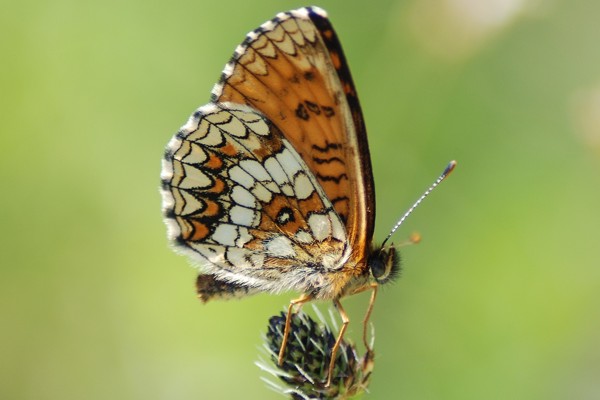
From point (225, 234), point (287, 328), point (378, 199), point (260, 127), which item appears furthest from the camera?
point (378, 199)

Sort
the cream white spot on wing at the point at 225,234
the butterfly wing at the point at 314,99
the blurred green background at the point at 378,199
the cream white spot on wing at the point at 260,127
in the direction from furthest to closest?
A: the blurred green background at the point at 378,199
the cream white spot on wing at the point at 225,234
the cream white spot on wing at the point at 260,127
the butterfly wing at the point at 314,99

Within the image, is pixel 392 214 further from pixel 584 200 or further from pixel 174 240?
pixel 174 240

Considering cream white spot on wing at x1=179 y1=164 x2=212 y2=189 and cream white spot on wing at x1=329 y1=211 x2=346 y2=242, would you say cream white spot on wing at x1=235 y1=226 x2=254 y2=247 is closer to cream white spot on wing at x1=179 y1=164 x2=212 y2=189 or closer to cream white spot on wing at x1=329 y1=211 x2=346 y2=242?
cream white spot on wing at x1=179 y1=164 x2=212 y2=189

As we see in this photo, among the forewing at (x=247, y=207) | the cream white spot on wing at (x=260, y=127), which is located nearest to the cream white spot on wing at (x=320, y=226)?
the forewing at (x=247, y=207)

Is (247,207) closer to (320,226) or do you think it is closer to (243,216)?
(243,216)

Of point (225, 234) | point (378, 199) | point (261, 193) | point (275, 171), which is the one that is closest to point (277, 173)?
point (275, 171)

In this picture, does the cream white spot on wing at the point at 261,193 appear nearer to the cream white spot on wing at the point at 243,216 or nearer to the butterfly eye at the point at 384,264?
the cream white spot on wing at the point at 243,216

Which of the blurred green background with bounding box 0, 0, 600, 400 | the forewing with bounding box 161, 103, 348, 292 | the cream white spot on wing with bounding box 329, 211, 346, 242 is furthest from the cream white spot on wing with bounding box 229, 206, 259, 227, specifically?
the blurred green background with bounding box 0, 0, 600, 400

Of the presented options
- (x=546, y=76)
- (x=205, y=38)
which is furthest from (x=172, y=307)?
(x=546, y=76)
